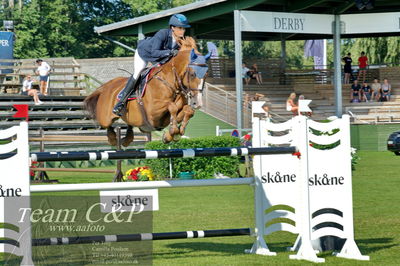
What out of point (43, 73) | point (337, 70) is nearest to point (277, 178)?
point (337, 70)

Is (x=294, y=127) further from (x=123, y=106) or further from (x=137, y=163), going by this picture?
(x=137, y=163)

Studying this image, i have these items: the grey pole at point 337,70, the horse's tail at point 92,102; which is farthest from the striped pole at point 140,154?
the grey pole at point 337,70

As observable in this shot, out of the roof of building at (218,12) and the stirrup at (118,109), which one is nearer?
the stirrup at (118,109)

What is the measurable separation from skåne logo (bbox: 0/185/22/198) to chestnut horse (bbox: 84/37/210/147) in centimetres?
192

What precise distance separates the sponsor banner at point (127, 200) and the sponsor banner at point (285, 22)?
17423 millimetres

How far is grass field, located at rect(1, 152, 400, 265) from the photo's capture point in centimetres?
794

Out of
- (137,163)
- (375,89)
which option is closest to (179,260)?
(137,163)

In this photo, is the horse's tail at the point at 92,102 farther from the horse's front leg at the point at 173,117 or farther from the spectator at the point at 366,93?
the spectator at the point at 366,93

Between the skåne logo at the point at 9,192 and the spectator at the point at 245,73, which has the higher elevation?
the spectator at the point at 245,73

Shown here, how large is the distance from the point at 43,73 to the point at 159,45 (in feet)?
64.0

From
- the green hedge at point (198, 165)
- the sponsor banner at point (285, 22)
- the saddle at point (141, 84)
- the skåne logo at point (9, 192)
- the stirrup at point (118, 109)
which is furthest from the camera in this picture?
the sponsor banner at point (285, 22)

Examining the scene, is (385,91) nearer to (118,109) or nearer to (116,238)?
(118,109)

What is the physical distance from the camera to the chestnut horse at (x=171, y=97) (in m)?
8.32

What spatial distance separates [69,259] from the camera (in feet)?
25.2
